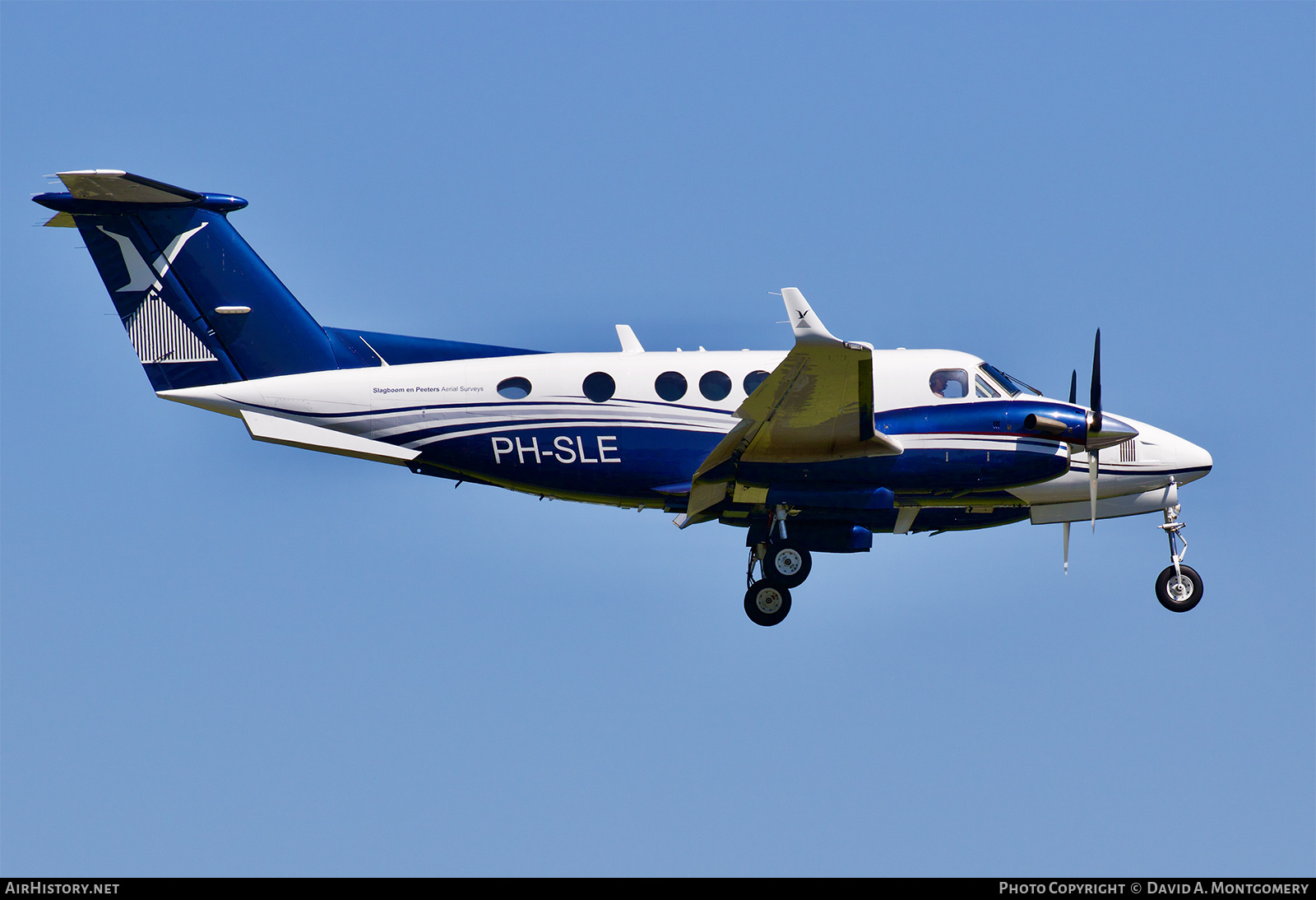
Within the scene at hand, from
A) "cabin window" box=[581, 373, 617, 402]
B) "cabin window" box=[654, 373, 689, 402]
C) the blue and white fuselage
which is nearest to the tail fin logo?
the blue and white fuselage

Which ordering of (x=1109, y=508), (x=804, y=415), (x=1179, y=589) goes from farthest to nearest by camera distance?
(x=1109, y=508), (x=1179, y=589), (x=804, y=415)

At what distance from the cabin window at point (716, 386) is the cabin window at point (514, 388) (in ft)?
7.70

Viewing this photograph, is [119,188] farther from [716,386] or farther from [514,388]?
[716,386]

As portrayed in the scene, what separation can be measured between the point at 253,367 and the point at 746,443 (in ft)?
22.6

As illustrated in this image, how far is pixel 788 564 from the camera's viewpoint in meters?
20.9

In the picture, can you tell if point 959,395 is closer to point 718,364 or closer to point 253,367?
point 718,364

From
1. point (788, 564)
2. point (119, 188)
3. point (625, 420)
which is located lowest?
point (788, 564)

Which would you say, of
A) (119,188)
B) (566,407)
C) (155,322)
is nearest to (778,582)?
(566,407)

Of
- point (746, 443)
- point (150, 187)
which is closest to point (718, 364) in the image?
point (746, 443)

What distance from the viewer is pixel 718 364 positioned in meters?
20.5

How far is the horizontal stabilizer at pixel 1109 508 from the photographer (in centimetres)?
2184

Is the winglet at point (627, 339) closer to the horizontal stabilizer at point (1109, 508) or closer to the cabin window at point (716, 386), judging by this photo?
the cabin window at point (716, 386)

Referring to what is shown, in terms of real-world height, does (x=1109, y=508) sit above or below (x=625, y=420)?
below

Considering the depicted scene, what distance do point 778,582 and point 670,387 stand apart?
309cm
